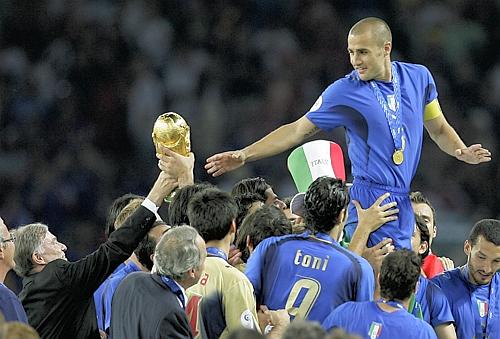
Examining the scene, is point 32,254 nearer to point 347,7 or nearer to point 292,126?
point 292,126

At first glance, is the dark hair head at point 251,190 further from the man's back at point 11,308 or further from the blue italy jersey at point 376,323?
the man's back at point 11,308

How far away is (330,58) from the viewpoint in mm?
10938

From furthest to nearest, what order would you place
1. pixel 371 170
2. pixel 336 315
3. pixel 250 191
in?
pixel 250 191 → pixel 371 170 → pixel 336 315

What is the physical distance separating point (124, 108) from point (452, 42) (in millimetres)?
3106

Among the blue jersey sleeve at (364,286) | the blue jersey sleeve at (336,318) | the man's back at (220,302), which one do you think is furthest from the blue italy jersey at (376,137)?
the man's back at (220,302)

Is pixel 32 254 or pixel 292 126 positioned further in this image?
pixel 292 126

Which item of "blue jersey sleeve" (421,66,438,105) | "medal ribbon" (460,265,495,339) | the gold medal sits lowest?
"medal ribbon" (460,265,495,339)

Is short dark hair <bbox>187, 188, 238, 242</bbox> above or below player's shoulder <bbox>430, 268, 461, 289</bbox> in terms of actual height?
above

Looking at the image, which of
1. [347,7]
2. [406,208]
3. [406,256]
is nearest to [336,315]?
[406,256]

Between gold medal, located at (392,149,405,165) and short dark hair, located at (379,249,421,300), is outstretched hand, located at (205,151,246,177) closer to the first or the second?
gold medal, located at (392,149,405,165)

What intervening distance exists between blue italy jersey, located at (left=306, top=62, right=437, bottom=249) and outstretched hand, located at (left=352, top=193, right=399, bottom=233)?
0.06 metres

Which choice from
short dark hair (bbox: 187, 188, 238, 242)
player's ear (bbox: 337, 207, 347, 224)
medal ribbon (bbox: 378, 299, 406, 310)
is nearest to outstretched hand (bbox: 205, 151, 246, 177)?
short dark hair (bbox: 187, 188, 238, 242)

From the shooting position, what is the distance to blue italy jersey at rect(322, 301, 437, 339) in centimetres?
527

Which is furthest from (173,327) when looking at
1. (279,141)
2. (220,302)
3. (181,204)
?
(279,141)
